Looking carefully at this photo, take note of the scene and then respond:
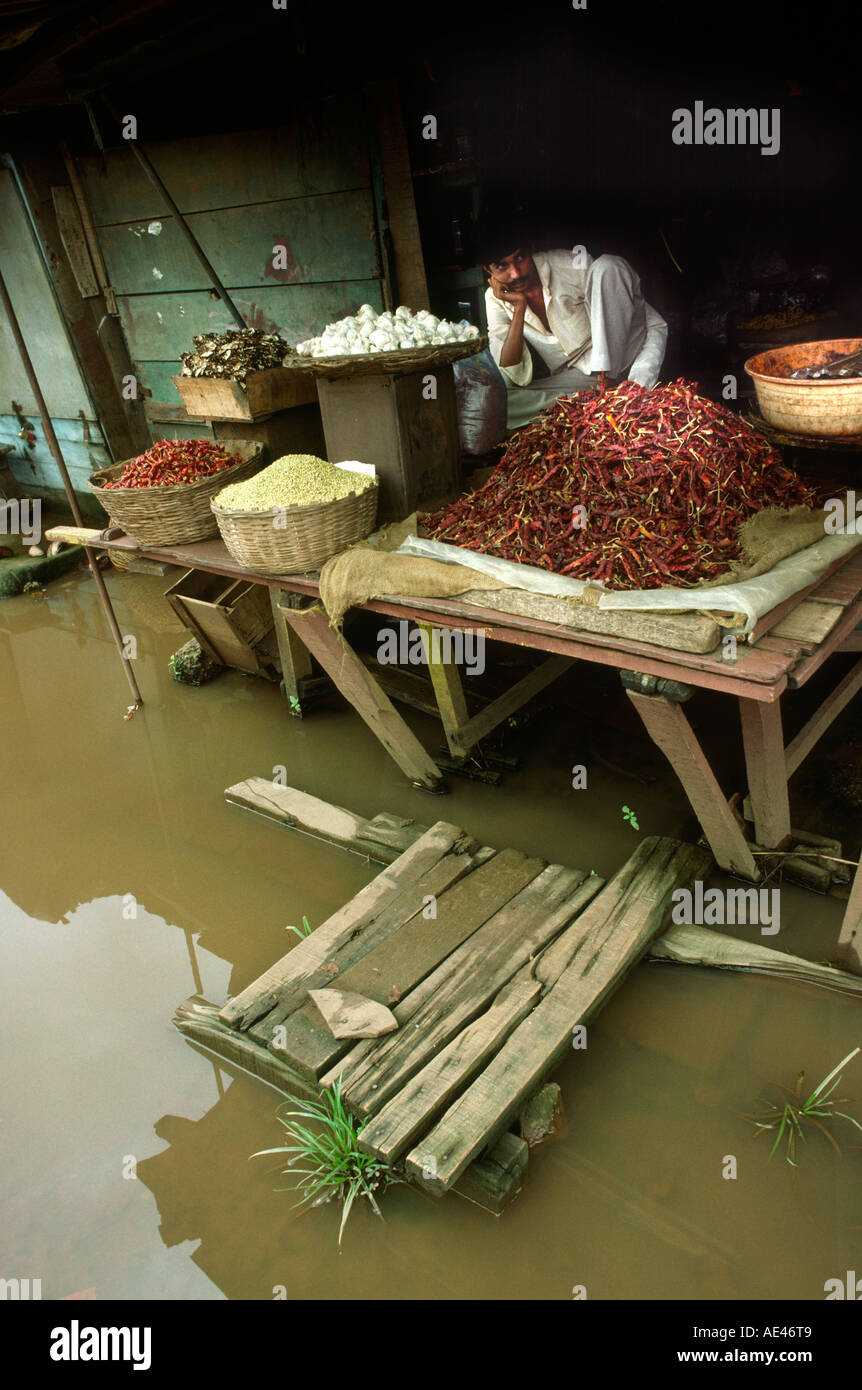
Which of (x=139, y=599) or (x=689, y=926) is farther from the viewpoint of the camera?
(x=139, y=599)

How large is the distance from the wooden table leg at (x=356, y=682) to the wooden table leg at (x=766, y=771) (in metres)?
1.57

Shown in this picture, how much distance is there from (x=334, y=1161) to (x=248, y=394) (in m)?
3.67

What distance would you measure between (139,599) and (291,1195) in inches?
219

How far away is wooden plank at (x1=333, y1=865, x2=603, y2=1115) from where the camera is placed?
2629 millimetres

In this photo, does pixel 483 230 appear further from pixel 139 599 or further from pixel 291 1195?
pixel 291 1195

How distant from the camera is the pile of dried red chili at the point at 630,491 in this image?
9.77 ft

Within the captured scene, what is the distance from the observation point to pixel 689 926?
3141mm

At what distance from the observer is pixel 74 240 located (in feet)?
22.7

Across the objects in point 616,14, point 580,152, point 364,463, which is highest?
point 616,14

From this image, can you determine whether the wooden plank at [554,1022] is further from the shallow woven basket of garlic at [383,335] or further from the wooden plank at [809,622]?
the shallow woven basket of garlic at [383,335]

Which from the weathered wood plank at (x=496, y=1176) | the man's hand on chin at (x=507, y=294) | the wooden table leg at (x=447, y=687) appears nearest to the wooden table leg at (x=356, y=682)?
the wooden table leg at (x=447, y=687)

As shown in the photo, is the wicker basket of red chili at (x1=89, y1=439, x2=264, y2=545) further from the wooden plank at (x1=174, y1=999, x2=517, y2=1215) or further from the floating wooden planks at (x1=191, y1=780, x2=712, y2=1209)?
the wooden plank at (x1=174, y1=999, x2=517, y2=1215)

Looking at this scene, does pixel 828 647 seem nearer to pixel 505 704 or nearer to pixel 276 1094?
pixel 505 704

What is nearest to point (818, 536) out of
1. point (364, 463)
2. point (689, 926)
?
point (689, 926)
